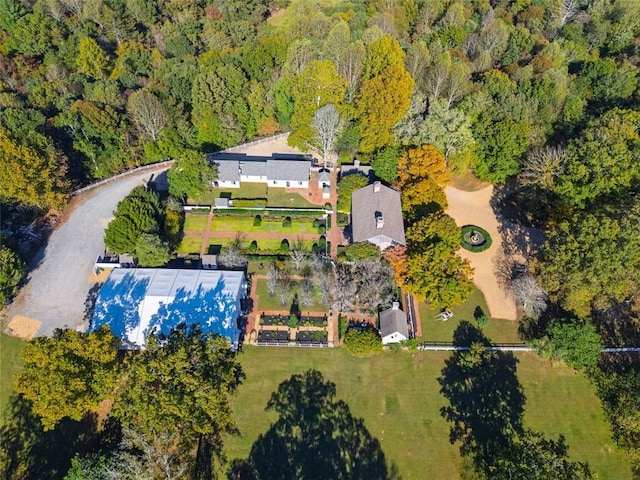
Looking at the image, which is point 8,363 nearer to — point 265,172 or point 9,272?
point 9,272

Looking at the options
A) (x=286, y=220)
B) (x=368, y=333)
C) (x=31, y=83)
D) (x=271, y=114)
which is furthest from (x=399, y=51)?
(x=31, y=83)

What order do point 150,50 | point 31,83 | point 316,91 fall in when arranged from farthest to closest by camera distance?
point 150,50 → point 31,83 → point 316,91

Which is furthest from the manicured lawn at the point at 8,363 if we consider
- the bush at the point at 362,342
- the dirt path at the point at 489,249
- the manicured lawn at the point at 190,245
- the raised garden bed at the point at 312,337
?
the dirt path at the point at 489,249

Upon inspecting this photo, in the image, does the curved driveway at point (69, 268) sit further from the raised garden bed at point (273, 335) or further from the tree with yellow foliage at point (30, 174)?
the raised garden bed at point (273, 335)

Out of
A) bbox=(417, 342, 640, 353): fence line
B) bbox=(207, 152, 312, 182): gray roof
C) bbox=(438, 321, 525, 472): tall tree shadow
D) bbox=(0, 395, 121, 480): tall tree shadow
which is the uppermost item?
bbox=(207, 152, 312, 182): gray roof

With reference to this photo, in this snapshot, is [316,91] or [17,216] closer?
[17,216]

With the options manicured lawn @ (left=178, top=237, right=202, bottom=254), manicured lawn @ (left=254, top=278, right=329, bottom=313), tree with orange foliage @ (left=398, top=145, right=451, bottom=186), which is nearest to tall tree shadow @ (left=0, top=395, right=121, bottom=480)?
manicured lawn @ (left=254, top=278, right=329, bottom=313)

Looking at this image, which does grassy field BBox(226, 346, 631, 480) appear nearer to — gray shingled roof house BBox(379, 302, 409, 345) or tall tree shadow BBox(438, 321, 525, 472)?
tall tree shadow BBox(438, 321, 525, 472)

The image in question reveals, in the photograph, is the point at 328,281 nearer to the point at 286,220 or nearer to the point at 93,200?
the point at 286,220
